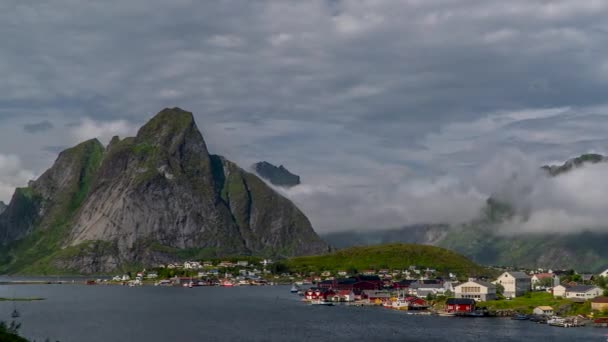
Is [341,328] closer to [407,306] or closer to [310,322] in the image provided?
[310,322]

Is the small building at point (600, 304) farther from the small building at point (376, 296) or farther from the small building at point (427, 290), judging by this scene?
the small building at point (376, 296)

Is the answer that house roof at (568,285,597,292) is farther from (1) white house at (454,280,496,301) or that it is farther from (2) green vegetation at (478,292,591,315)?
(1) white house at (454,280,496,301)

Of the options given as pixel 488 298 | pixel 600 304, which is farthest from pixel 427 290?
pixel 600 304

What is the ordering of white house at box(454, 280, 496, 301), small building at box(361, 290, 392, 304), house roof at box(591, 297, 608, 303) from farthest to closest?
small building at box(361, 290, 392, 304) < white house at box(454, 280, 496, 301) < house roof at box(591, 297, 608, 303)

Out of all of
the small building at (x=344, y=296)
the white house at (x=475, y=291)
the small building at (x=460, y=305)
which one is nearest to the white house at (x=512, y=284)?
the white house at (x=475, y=291)

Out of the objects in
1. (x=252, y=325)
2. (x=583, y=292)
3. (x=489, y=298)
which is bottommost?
(x=252, y=325)

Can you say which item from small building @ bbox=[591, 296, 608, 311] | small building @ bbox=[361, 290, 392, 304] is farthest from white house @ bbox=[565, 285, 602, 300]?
small building @ bbox=[361, 290, 392, 304]

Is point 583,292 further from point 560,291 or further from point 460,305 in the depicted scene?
point 460,305

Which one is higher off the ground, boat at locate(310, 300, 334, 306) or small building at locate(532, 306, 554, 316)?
small building at locate(532, 306, 554, 316)
